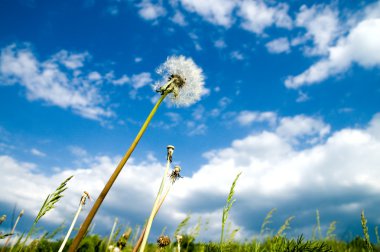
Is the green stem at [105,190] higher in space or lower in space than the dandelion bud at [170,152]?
lower

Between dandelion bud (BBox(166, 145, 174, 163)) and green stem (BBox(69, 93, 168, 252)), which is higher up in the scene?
dandelion bud (BBox(166, 145, 174, 163))

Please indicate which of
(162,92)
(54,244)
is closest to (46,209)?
(162,92)

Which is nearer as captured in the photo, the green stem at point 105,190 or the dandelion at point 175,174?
the green stem at point 105,190

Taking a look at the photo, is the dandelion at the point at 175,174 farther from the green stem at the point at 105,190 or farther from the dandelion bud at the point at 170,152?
the green stem at the point at 105,190

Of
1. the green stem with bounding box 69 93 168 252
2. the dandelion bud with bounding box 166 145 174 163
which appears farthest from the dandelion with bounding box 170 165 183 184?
the green stem with bounding box 69 93 168 252

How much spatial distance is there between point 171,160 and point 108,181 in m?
0.52

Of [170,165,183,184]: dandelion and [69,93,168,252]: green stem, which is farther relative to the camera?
[170,165,183,184]: dandelion

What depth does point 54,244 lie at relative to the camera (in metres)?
6.11

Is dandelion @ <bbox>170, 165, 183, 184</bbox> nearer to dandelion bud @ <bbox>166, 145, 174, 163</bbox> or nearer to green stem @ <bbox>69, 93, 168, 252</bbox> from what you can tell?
dandelion bud @ <bbox>166, 145, 174, 163</bbox>

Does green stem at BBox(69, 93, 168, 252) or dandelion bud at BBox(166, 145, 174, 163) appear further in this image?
→ dandelion bud at BBox(166, 145, 174, 163)

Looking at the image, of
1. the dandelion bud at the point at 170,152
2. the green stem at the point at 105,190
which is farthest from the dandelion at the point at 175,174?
the green stem at the point at 105,190

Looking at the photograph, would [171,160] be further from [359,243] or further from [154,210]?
[359,243]

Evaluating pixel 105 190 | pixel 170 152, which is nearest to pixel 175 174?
pixel 170 152

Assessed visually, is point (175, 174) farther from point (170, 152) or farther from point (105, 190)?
point (105, 190)
